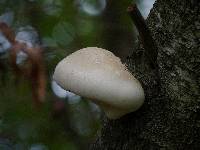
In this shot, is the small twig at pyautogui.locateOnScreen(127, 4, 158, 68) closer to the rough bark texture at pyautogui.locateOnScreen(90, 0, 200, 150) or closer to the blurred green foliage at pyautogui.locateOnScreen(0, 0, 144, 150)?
the rough bark texture at pyautogui.locateOnScreen(90, 0, 200, 150)

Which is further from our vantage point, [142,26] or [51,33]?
[51,33]

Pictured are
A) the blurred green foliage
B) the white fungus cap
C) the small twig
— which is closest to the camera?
the small twig

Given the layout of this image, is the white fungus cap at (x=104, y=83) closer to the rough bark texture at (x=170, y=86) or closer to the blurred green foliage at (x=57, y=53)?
the rough bark texture at (x=170, y=86)

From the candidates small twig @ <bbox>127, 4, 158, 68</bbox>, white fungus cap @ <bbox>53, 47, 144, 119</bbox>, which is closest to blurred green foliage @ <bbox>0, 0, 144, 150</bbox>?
white fungus cap @ <bbox>53, 47, 144, 119</bbox>

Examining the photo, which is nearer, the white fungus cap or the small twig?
the small twig

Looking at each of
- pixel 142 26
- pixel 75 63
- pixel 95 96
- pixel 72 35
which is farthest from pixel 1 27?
pixel 72 35

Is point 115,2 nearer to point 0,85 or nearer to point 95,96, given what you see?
point 0,85

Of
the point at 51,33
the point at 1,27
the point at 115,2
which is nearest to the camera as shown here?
the point at 1,27
